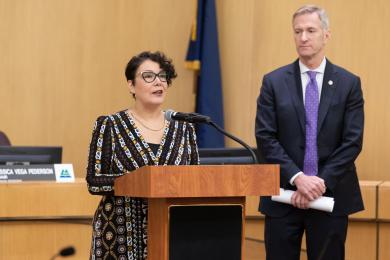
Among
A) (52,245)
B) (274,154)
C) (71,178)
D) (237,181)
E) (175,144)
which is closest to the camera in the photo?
(237,181)

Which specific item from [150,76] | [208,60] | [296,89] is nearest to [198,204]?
[150,76]

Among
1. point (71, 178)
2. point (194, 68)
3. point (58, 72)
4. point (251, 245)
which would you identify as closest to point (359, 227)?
point (251, 245)

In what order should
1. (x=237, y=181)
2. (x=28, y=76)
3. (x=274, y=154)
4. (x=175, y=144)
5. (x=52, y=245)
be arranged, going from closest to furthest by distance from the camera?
(x=237, y=181)
(x=175, y=144)
(x=274, y=154)
(x=52, y=245)
(x=28, y=76)

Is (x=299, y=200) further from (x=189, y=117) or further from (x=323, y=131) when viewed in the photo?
(x=189, y=117)

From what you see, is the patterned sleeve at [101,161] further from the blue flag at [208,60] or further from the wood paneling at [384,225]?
the blue flag at [208,60]

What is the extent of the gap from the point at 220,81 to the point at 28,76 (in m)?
1.69

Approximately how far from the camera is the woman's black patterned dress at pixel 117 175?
10.2 feet

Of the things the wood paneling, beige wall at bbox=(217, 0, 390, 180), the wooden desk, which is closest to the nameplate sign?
the wooden desk

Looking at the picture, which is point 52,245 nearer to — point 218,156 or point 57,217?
point 57,217

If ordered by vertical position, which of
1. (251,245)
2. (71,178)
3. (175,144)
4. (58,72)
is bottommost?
(251,245)

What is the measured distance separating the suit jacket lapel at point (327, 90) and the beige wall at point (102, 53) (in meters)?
2.61

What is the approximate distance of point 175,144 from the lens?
3256 mm

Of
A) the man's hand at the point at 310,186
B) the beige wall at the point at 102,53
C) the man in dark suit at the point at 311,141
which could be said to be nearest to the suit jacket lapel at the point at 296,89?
the man in dark suit at the point at 311,141

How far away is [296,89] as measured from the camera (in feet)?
12.7
